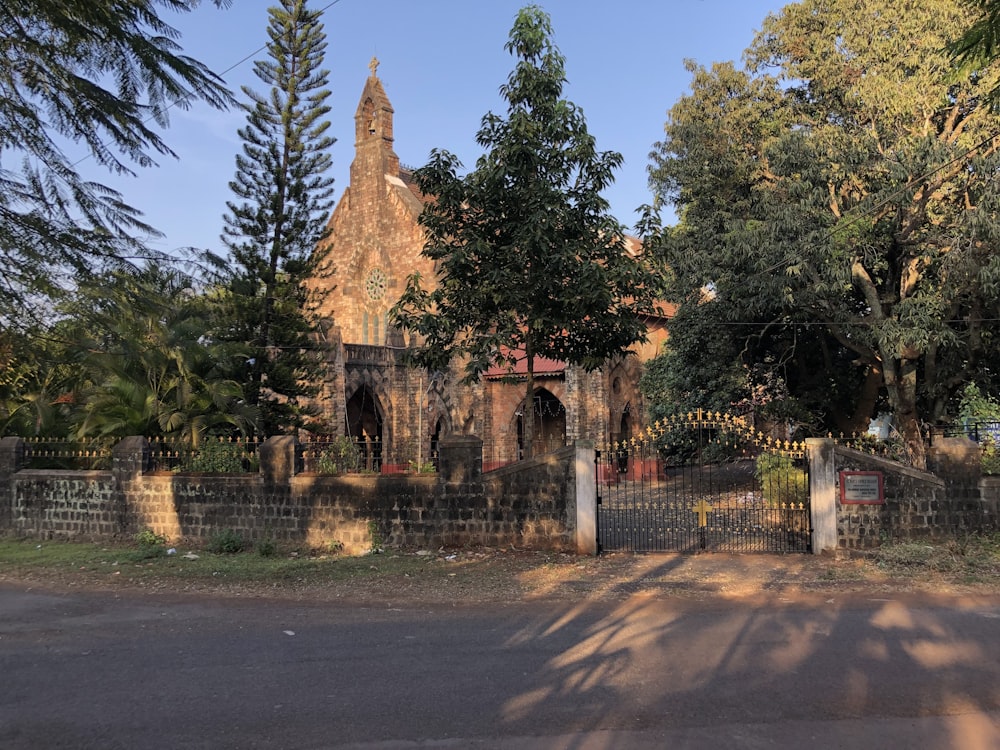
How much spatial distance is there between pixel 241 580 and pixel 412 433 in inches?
678

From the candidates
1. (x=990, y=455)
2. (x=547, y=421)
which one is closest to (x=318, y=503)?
(x=990, y=455)

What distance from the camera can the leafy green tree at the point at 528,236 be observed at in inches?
→ 397

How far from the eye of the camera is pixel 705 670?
5316 mm

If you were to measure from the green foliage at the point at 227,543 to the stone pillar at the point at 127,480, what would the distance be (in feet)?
6.04

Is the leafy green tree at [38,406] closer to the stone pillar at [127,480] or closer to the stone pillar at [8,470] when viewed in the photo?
the stone pillar at [8,470]

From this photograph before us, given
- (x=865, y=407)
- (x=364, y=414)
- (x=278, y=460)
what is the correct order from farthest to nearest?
1. (x=364, y=414)
2. (x=865, y=407)
3. (x=278, y=460)

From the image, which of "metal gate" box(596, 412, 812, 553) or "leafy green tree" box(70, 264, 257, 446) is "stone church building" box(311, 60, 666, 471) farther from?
"metal gate" box(596, 412, 812, 553)

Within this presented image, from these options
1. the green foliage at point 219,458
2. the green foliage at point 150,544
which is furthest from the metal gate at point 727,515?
the green foliage at point 150,544

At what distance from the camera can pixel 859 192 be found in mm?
14492

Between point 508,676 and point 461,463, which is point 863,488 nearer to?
point 461,463

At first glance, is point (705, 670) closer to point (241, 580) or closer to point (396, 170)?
point (241, 580)

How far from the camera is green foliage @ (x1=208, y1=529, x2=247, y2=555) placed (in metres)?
11.0

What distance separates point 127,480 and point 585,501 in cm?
766

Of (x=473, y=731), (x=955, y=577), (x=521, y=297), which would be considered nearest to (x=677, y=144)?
(x=521, y=297)
